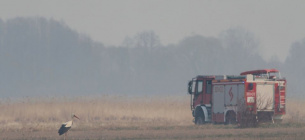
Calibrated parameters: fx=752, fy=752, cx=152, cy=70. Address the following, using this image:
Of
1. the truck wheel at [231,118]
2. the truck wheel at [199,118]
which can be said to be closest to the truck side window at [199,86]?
the truck wheel at [199,118]

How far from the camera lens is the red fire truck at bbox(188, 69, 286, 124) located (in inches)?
1318

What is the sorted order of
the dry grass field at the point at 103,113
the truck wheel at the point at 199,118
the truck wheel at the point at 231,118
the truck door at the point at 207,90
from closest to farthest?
1. the truck wheel at the point at 231,118
2. the truck door at the point at 207,90
3. the truck wheel at the point at 199,118
4. the dry grass field at the point at 103,113

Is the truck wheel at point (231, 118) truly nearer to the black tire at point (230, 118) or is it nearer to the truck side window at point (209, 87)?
the black tire at point (230, 118)

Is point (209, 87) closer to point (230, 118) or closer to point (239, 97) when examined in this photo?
point (230, 118)

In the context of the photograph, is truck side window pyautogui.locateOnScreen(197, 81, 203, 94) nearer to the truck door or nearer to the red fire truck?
the red fire truck

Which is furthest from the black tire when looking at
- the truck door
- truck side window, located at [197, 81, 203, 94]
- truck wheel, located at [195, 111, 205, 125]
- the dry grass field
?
truck side window, located at [197, 81, 203, 94]

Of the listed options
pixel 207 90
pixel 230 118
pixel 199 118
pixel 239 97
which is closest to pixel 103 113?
pixel 199 118

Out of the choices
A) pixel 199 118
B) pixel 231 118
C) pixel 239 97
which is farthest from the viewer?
pixel 199 118

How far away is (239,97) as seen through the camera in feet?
110

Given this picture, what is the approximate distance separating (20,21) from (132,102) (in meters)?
80.9

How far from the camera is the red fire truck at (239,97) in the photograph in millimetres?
33469

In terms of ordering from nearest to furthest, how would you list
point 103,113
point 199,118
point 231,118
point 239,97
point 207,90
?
point 239,97 < point 231,118 < point 207,90 < point 199,118 < point 103,113

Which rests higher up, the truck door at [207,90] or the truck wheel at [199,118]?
the truck door at [207,90]

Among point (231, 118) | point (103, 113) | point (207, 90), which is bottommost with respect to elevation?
point (231, 118)
